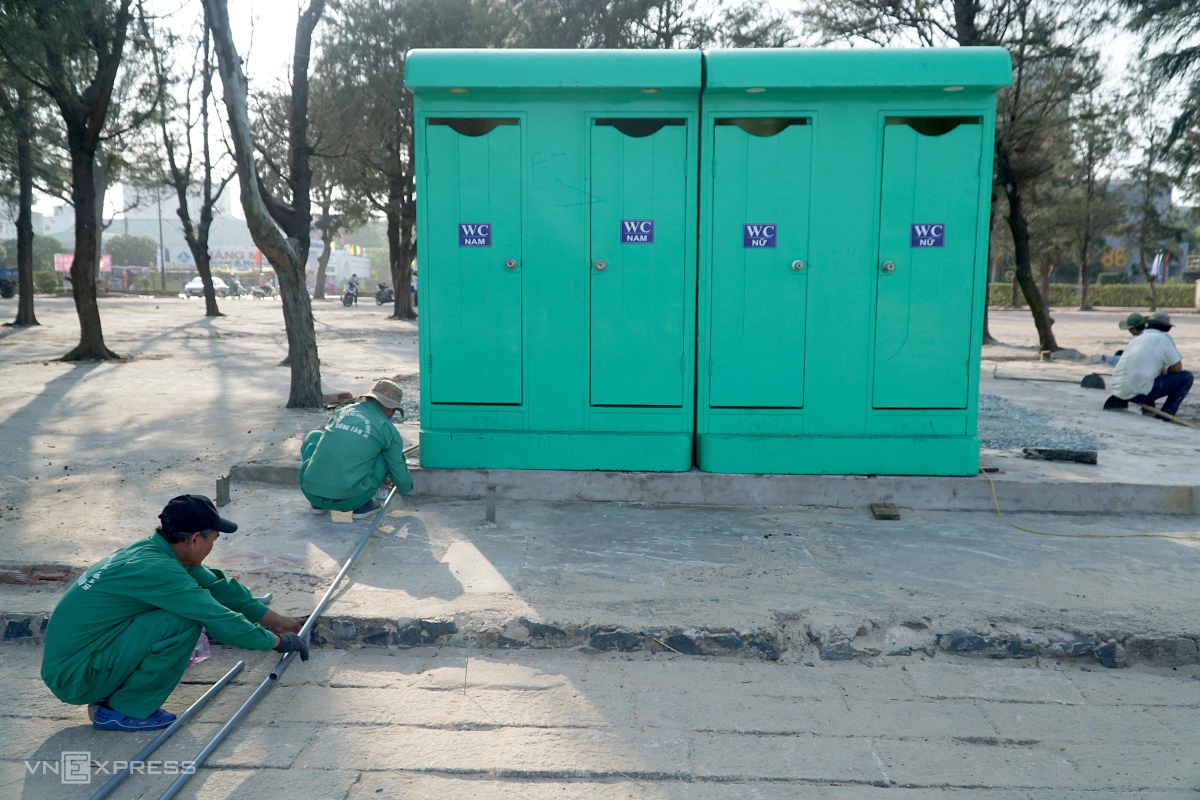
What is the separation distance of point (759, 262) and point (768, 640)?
9.60 feet

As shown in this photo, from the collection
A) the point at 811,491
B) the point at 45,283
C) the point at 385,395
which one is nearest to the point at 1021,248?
the point at 811,491

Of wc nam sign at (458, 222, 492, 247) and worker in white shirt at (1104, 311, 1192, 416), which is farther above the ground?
wc nam sign at (458, 222, 492, 247)

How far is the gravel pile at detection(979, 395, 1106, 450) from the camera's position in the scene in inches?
297

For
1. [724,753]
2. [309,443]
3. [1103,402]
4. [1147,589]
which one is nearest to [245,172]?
[309,443]

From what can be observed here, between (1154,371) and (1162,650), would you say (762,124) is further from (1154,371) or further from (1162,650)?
(1154,371)

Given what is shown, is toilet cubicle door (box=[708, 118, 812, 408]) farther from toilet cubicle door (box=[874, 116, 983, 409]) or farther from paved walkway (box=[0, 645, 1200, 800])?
paved walkway (box=[0, 645, 1200, 800])

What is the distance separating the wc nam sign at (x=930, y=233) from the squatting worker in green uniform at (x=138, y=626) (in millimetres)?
4769

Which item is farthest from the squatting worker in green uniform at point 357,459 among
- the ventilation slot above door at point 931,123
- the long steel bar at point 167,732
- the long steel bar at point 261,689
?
Result: the ventilation slot above door at point 931,123

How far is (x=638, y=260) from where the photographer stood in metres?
6.08

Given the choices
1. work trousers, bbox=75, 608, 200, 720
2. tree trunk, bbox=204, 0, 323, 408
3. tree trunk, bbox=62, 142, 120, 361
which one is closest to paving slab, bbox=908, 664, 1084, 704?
work trousers, bbox=75, 608, 200, 720

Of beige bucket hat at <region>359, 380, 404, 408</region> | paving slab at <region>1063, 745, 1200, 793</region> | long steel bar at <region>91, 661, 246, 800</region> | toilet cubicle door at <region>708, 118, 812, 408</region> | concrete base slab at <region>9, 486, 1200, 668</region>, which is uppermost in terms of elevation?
toilet cubicle door at <region>708, 118, 812, 408</region>

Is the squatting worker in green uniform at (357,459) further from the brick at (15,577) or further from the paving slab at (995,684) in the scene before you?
the paving slab at (995,684)

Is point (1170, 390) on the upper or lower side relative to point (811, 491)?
upper

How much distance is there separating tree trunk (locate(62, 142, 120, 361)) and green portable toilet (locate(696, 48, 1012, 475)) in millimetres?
11477
